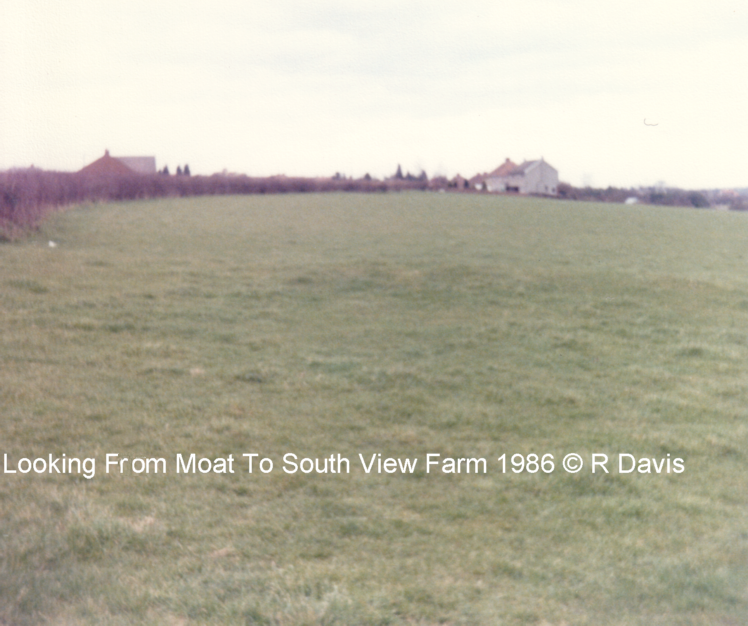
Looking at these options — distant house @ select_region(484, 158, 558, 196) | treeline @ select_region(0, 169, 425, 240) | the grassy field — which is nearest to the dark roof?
treeline @ select_region(0, 169, 425, 240)

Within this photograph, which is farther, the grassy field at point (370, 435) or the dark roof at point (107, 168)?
the dark roof at point (107, 168)

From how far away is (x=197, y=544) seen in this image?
439 cm

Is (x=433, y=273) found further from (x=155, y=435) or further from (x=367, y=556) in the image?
(x=367, y=556)

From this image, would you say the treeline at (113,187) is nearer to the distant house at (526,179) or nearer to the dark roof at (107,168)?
the dark roof at (107,168)

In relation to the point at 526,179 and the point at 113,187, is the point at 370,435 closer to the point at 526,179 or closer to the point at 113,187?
the point at 526,179

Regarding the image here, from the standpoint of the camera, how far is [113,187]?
3148 cm

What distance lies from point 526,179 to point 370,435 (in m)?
19.9

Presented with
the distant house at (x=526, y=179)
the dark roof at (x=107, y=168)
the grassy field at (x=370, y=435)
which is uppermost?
the dark roof at (x=107, y=168)

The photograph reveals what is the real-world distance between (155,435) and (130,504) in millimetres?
1438

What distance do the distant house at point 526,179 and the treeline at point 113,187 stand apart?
41.8 feet

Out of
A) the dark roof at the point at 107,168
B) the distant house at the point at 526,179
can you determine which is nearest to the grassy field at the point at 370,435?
the distant house at the point at 526,179

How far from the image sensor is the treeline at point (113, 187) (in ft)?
55.6

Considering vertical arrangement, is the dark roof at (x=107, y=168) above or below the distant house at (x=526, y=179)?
above

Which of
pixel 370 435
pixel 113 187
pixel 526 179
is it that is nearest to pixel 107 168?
pixel 113 187
